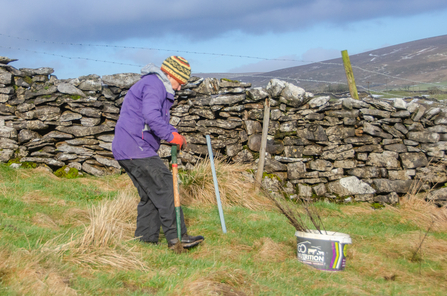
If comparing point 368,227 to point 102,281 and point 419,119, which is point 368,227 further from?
point 102,281

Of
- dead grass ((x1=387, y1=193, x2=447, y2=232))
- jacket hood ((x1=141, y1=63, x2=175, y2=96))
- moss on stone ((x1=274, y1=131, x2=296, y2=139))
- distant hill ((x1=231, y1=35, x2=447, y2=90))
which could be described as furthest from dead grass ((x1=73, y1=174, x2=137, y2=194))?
distant hill ((x1=231, y1=35, x2=447, y2=90))

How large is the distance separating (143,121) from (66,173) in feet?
15.3

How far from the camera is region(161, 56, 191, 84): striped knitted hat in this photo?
4.36m

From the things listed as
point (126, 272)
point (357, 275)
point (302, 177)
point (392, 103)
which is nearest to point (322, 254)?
point (357, 275)

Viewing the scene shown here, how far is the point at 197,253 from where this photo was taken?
4.12 metres

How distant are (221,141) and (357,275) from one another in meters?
4.95

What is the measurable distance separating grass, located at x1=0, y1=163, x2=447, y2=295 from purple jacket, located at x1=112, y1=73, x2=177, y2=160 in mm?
782

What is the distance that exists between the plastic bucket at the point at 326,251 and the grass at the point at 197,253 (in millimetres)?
114

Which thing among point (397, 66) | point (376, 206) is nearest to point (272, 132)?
point (376, 206)

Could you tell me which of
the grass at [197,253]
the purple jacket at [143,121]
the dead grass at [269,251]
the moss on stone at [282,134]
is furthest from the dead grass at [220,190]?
the purple jacket at [143,121]

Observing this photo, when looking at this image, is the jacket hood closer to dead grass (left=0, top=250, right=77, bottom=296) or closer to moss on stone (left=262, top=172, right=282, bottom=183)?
dead grass (left=0, top=250, right=77, bottom=296)

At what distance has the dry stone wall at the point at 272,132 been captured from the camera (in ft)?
27.1

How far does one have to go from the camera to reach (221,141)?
8414 mm

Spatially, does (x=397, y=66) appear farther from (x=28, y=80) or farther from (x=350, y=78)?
(x=28, y=80)
